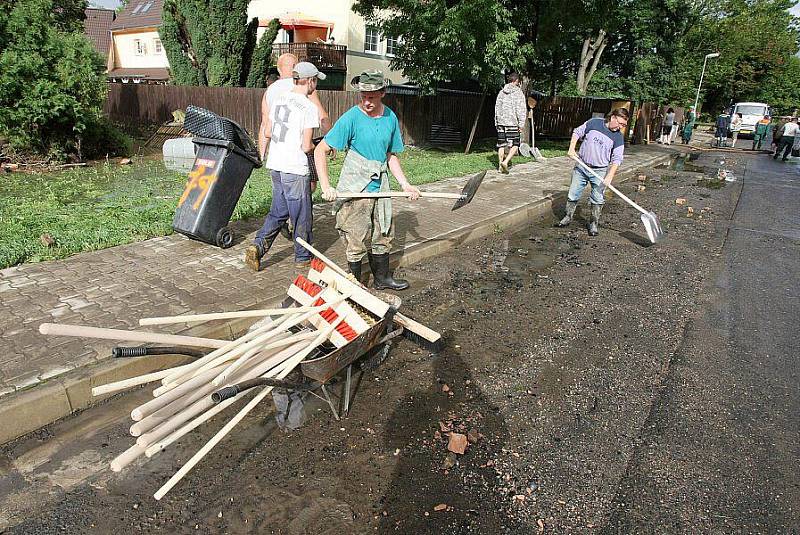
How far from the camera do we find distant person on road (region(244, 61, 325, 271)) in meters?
4.99

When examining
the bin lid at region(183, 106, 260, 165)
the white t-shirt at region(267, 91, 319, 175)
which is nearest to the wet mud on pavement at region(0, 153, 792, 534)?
the white t-shirt at region(267, 91, 319, 175)

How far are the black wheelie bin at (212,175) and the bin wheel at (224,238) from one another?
1 cm

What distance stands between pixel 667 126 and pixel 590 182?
18.9 meters

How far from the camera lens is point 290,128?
5.07 meters

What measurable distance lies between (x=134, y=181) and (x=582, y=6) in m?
12.6

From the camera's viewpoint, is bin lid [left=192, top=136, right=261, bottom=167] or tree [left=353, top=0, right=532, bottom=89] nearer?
bin lid [left=192, top=136, right=261, bottom=167]

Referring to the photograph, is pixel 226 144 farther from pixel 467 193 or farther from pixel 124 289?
pixel 467 193

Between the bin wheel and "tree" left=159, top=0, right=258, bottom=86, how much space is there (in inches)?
600

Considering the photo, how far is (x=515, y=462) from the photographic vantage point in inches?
116

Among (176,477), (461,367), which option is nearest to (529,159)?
(461,367)

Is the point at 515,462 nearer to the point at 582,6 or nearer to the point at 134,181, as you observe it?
the point at 134,181

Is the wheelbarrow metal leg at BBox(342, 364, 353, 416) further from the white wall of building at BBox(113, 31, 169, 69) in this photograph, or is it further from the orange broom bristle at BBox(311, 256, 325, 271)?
the white wall of building at BBox(113, 31, 169, 69)

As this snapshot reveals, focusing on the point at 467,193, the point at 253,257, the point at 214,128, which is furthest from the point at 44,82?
the point at 467,193

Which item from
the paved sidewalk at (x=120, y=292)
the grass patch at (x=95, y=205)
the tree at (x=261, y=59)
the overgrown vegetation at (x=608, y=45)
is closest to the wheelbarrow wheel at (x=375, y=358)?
the paved sidewalk at (x=120, y=292)
